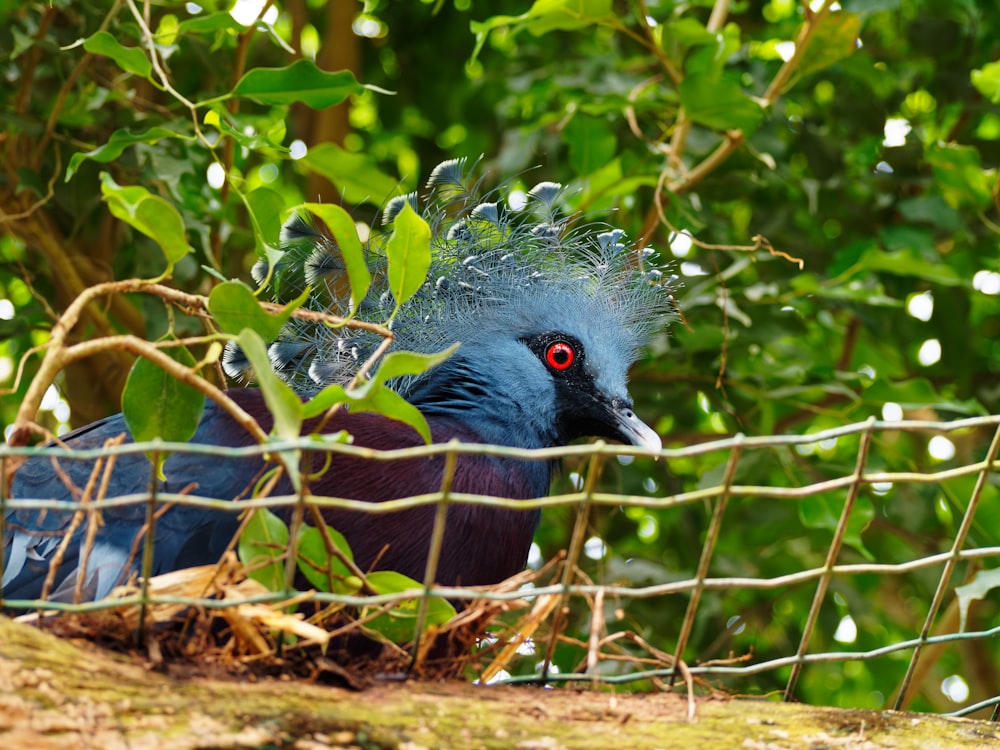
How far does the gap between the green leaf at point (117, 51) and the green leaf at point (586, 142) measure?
3.87 feet

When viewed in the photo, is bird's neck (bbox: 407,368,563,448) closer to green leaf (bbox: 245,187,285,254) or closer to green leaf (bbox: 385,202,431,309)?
green leaf (bbox: 245,187,285,254)

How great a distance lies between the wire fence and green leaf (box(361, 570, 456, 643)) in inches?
1.2

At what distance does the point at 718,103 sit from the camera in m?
2.51

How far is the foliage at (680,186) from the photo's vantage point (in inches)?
99.6

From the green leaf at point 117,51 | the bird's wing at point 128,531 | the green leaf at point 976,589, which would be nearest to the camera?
the green leaf at point 976,589

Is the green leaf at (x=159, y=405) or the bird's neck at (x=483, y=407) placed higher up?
the bird's neck at (x=483, y=407)

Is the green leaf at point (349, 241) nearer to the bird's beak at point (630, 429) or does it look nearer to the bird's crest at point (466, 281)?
the bird's crest at point (466, 281)

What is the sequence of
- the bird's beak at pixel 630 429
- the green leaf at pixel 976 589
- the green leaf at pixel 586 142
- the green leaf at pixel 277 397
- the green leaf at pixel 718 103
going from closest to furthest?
the green leaf at pixel 277 397 < the green leaf at pixel 976 589 < the bird's beak at pixel 630 429 < the green leaf at pixel 718 103 < the green leaf at pixel 586 142

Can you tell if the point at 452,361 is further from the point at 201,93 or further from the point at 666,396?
the point at 201,93

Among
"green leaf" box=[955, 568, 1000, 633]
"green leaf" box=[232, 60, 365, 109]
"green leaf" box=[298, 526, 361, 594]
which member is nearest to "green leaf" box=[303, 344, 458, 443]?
"green leaf" box=[298, 526, 361, 594]

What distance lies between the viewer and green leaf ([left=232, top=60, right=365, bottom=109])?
1.81m

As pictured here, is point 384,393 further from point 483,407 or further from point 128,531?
point 483,407

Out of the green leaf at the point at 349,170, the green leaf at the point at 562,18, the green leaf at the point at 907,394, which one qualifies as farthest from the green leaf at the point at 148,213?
the green leaf at the point at 907,394

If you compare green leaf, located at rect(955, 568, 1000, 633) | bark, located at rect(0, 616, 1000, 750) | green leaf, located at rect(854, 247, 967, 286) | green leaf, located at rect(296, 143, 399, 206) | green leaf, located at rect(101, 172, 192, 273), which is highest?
green leaf, located at rect(854, 247, 967, 286)
